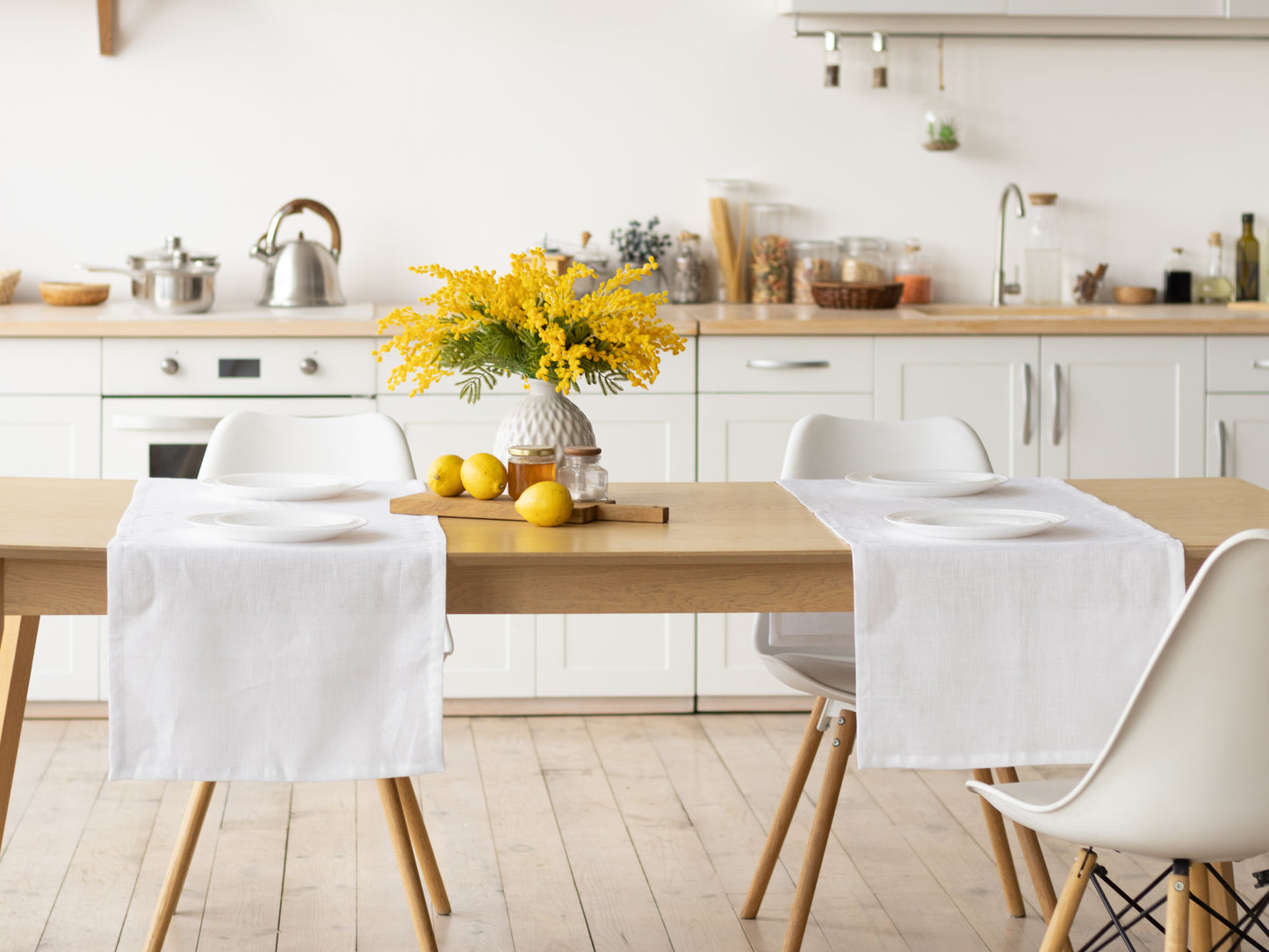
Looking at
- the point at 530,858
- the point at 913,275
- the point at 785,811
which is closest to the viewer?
the point at 785,811

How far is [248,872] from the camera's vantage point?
249cm

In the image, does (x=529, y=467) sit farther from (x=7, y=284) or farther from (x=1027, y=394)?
(x=7, y=284)

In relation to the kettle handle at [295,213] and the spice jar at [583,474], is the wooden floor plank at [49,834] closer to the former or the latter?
the spice jar at [583,474]

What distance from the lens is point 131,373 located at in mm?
3256

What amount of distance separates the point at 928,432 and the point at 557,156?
1.75m

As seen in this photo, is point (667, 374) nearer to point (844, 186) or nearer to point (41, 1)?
point (844, 186)

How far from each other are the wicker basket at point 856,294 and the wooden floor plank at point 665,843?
119cm

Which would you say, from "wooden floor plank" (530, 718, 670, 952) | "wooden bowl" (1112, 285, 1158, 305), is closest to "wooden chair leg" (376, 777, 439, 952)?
"wooden floor plank" (530, 718, 670, 952)

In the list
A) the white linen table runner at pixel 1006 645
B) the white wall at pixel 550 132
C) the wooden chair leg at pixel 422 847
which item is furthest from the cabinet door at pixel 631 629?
the white linen table runner at pixel 1006 645

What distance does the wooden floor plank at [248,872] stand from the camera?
2.25m

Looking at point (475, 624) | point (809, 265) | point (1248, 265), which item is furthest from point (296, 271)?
point (1248, 265)

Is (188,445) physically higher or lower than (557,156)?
lower

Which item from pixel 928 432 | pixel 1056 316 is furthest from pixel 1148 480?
pixel 1056 316

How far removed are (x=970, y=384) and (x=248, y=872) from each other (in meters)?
1.94
